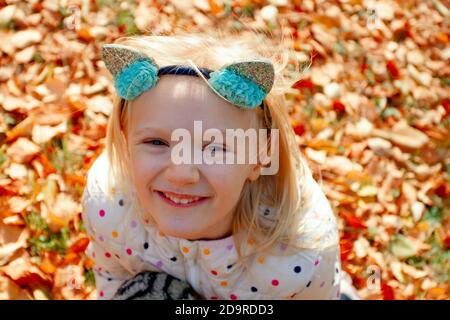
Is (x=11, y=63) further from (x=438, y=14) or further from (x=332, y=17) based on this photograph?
(x=438, y=14)

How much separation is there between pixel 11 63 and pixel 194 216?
55.0 inches

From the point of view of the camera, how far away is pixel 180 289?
1.65m

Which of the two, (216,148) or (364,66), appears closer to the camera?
(216,148)

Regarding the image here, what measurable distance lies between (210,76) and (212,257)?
1.47 ft

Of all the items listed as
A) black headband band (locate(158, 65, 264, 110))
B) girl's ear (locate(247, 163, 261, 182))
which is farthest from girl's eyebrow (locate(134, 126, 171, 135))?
girl's ear (locate(247, 163, 261, 182))

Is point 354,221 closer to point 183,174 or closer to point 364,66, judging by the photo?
point 364,66

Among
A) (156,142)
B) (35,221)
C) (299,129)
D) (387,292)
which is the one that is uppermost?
(156,142)

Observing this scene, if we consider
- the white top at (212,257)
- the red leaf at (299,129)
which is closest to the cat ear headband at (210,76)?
the white top at (212,257)

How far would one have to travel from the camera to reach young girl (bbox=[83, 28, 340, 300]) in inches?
53.6

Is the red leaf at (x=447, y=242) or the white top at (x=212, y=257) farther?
the red leaf at (x=447, y=242)

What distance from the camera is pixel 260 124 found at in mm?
1466

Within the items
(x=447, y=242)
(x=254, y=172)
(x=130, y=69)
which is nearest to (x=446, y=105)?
(x=447, y=242)

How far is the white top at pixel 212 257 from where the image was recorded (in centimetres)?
159

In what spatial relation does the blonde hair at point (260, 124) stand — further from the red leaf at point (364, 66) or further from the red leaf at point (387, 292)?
the red leaf at point (364, 66)
